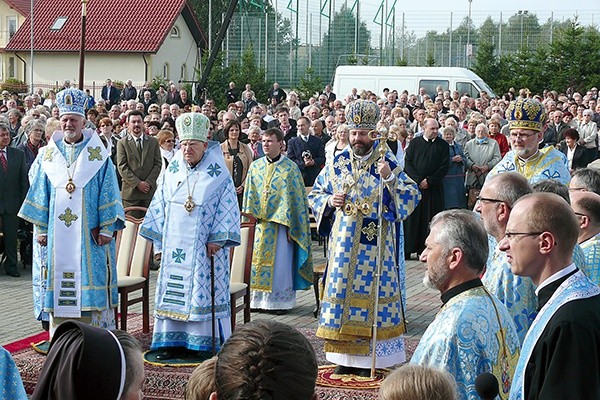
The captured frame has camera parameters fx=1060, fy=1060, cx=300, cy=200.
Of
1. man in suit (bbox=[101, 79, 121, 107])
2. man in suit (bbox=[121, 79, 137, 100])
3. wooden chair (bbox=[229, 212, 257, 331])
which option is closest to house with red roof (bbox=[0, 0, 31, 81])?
man in suit (bbox=[101, 79, 121, 107])

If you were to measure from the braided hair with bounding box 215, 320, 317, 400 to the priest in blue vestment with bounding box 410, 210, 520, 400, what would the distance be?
1.36 meters

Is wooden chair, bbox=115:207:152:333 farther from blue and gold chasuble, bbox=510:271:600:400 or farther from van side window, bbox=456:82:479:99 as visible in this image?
van side window, bbox=456:82:479:99

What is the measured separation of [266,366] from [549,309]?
1.58 metres

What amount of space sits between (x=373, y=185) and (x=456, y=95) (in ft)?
55.5

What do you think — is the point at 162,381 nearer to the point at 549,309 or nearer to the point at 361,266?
the point at 361,266

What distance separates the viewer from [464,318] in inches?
165

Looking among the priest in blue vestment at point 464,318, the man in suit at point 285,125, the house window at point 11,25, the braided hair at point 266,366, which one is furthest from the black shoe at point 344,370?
the house window at point 11,25

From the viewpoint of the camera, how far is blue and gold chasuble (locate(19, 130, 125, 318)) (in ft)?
29.2

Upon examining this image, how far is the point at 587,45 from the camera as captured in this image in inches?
1352

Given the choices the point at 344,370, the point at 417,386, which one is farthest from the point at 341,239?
the point at 417,386

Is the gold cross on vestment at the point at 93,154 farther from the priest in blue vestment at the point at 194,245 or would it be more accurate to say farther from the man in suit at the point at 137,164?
the man in suit at the point at 137,164

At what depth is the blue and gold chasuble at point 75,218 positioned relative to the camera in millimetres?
8906

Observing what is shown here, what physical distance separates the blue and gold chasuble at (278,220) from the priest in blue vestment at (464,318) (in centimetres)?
670

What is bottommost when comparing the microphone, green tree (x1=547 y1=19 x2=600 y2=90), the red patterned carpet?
the red patterned carpet
